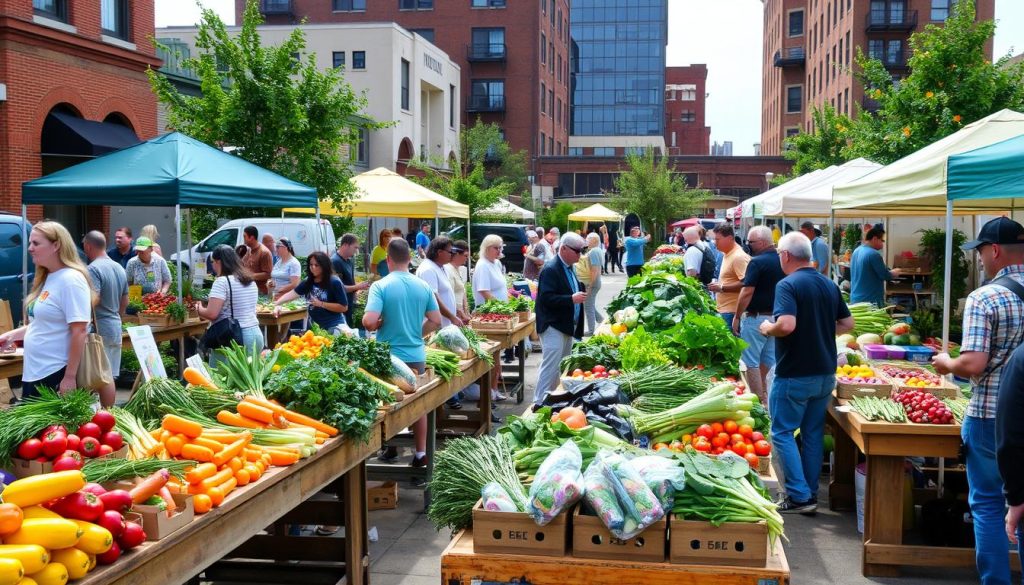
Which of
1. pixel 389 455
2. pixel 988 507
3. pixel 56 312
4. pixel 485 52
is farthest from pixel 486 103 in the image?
pixel 988 507

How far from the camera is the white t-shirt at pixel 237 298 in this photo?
28.7ft

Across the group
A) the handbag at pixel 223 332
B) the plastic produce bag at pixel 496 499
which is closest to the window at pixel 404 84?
the handbag at pixel 223 332

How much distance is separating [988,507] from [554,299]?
4.87 m

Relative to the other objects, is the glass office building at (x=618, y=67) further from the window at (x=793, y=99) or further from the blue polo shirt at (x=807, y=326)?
the blue polo shirt at (x=807, y=326)

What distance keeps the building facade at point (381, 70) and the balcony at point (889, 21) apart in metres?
25.3

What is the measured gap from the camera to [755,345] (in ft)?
32.4

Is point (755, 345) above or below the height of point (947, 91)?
below

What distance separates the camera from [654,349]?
6879 mm

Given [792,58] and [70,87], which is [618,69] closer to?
[792,58]

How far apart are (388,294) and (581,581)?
3721 mm

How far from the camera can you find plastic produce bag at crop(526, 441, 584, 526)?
3.84 meters

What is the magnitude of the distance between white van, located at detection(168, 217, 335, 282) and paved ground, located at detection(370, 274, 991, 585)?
12082mm

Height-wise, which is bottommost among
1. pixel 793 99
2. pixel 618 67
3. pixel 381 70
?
pixel 381 70

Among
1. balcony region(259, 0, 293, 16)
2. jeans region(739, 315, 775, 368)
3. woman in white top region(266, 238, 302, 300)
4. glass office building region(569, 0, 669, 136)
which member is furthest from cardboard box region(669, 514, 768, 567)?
glass office building region(569, 0, 669, 136)
